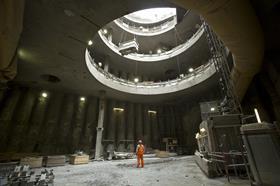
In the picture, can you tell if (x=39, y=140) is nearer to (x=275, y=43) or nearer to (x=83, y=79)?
(x=83, y=79)

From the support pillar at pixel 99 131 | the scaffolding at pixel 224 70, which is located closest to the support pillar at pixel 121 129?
the support pillar at pixel 99 131

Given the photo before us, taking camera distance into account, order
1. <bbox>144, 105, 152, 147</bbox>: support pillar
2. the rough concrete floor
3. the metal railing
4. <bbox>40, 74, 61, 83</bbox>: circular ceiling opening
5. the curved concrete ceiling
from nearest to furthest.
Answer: the curved concrete ceiling
the rough concrete floor
<bbox>40, 74, 61, 83</bbox>: circular ceiling opening
the metal railing
<bbox>144, 105, 152, 147</bbox>: support pillar

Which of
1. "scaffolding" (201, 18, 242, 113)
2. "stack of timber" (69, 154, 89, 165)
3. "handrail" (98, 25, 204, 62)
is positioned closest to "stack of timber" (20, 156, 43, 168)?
"stack of timber" (69, 154, 89, 165)

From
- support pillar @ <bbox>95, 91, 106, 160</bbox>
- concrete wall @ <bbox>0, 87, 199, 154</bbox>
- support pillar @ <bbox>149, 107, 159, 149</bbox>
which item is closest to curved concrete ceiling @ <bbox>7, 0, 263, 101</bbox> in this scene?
concrete wall @ <bbox>0, 87, 199, 154</bbox>

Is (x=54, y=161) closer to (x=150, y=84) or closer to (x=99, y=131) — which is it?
(x=99, y=131)

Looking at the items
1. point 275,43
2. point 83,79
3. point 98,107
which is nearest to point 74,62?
point 83,79

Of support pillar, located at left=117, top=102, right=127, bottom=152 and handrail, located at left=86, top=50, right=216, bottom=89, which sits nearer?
handrail, located at left=86, top=50, right=216, bottom=89

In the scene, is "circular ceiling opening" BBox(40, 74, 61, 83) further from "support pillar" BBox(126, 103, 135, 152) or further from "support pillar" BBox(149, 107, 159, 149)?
"support pillar" BBox(149, 107, 159, 149)

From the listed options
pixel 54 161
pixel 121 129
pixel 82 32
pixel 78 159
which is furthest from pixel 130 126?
pixel 82 32

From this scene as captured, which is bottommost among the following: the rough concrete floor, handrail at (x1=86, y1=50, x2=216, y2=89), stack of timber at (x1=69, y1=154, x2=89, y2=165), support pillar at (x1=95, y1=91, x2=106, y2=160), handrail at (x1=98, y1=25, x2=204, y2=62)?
the rough concrete floor

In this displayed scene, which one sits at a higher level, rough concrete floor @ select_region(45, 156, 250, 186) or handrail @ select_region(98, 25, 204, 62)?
handrail @ select_region(98, 25, 204, 62)

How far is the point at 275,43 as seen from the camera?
6.04 meters

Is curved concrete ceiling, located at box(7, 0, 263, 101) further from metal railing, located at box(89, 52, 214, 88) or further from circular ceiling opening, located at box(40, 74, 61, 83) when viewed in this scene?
metal railing, located at box(89, 52, 214, 88)

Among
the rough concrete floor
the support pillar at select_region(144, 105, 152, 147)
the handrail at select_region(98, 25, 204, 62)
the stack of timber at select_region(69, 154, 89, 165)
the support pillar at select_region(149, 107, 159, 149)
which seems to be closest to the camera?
the rough concrete floor
